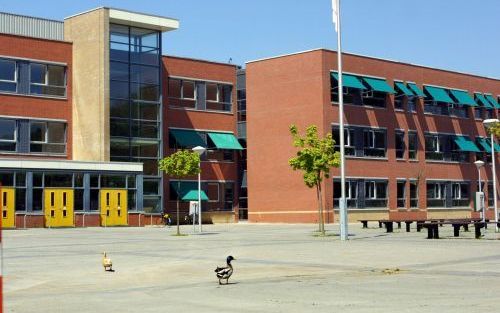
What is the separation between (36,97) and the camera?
178ft

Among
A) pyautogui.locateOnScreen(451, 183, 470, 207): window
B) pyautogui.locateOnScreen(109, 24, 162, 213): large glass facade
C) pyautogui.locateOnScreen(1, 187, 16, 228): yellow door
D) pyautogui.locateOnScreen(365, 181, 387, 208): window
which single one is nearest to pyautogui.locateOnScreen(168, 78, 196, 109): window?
pyautogui.locateOnScreen(109, 24, 162, 213): large glass facade

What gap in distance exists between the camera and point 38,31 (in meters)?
60.3

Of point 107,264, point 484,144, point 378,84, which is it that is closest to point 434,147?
point 484,144

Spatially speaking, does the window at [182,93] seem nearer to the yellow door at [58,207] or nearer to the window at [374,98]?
the window at [374,98]

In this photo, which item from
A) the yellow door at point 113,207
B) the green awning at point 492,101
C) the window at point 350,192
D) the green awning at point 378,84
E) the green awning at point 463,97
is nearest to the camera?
the yellow door at point 113,207

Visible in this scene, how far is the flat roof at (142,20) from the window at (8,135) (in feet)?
32.7

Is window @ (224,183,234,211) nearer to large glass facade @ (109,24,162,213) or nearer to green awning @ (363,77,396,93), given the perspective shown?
large glass facade @ (109,24,162,213)

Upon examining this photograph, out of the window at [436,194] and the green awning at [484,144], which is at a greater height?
the green awning at [484,144]

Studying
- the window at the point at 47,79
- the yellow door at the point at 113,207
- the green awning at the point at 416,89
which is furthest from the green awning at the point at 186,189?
the green awning at the point at 416,89

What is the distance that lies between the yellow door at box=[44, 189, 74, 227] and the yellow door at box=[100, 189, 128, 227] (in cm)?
246

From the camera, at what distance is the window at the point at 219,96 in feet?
214

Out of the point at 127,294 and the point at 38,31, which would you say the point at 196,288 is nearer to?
the point at 127,294

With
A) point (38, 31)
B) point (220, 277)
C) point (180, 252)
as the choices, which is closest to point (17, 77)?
point (38, 31)

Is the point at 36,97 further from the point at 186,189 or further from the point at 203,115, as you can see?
the point at 203,115
